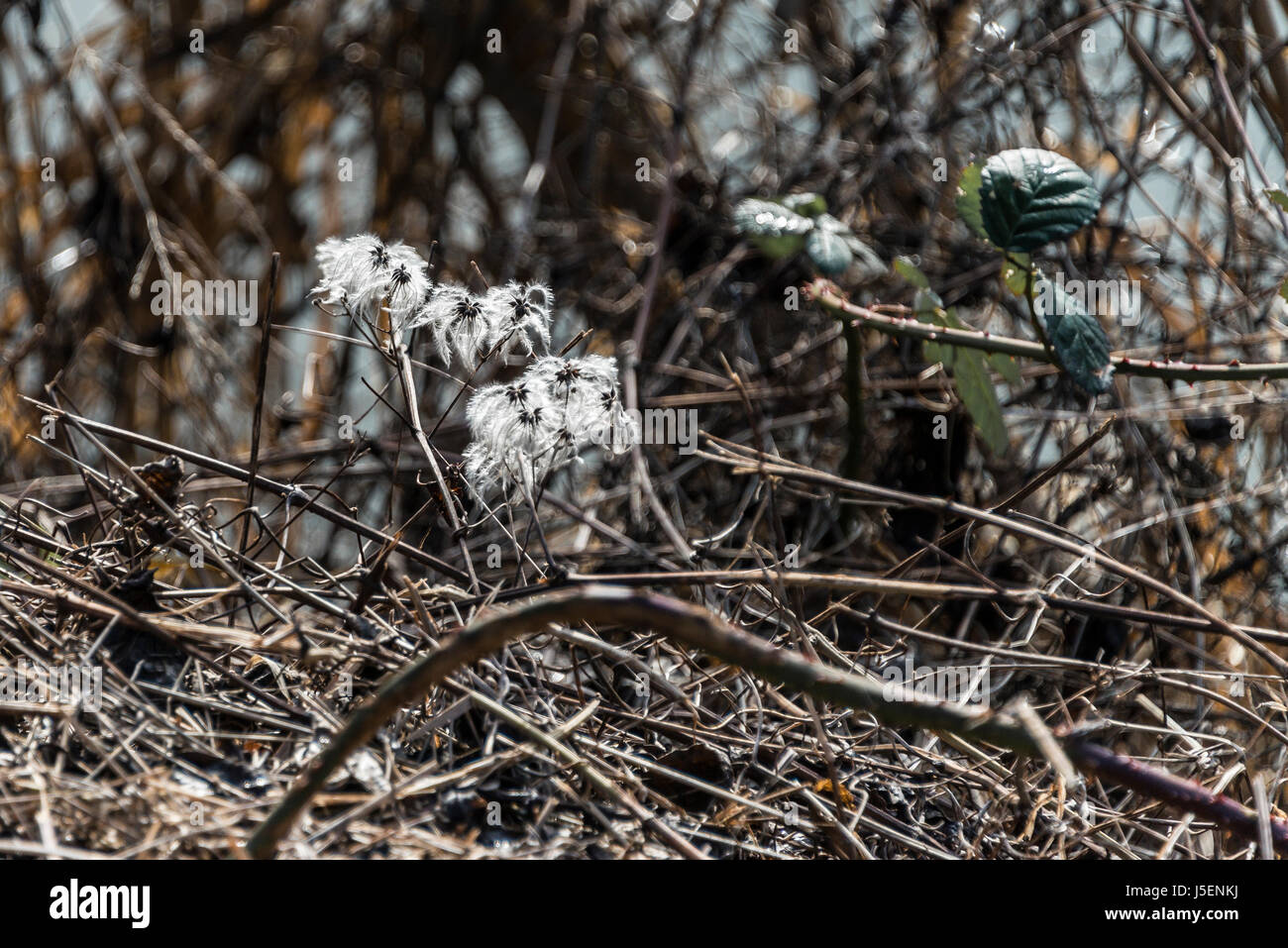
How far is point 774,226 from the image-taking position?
6.51ft

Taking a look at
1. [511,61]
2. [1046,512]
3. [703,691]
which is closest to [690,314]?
[1046,512]

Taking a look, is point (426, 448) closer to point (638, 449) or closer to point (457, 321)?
point (457, 321)

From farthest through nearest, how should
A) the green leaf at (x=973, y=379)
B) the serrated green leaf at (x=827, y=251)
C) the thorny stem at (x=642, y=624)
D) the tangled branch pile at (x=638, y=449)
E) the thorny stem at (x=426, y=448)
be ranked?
the serrated green leaf at (x=827, y=251), the green leaf at (x=973, y=379), the thorny stem at (x=426, y=448), the tangled branch pile at (x=638, y=449), the thorny stem at (x=642, y=624)

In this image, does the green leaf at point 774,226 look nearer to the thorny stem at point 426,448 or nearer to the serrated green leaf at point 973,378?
the serrated green leaf at point 973,378

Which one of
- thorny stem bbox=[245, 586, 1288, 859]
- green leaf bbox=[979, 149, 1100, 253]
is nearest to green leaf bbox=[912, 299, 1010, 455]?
green leaf bbox=[979, 149, 1100, 253]

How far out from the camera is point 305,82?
366 cm

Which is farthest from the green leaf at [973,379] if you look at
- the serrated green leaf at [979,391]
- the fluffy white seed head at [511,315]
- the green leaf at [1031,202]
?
the fluffy white seed head at [511,315]

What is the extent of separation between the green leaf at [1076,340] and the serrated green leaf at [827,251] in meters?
0.48

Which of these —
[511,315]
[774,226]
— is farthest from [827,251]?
[511,315]

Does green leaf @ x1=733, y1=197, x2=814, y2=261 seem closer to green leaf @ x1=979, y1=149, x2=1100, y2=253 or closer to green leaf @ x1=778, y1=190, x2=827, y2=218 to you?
green leaf @ x1=778, y1=190, x2=827, y2=218

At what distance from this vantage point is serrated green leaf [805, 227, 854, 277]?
6.38 ft

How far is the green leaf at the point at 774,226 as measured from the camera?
6.53 ft

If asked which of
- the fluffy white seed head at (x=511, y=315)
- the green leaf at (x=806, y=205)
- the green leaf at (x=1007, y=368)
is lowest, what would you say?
the green leaf at (x=1007, y=368)
